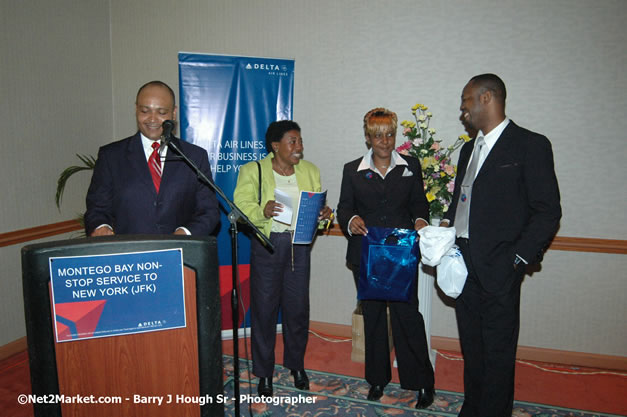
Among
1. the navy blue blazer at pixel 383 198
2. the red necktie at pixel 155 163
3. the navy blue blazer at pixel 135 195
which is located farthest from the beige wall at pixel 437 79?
the red necktie at pixel 155 163

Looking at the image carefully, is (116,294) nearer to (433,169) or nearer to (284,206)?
(284,206)

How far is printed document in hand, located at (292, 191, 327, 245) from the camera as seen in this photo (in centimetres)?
266

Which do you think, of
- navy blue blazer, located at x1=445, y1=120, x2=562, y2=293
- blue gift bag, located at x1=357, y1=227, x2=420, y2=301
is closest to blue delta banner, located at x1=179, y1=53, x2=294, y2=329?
blue gift bag, located at x1=357, y1=227, x2=420, y2=301

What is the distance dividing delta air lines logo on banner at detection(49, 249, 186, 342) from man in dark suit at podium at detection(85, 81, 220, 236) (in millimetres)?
728

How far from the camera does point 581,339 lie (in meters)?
→ 3.67

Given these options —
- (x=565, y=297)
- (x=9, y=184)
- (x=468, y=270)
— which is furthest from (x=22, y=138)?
(x=565, y=297)

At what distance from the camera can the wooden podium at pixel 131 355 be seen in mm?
1391

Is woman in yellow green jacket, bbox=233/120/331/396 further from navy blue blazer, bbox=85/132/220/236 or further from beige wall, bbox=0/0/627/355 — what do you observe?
beige wall, bbox=0/0/627/355

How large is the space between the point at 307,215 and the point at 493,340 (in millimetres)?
1316

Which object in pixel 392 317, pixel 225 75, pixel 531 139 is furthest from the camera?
pixel 225 75

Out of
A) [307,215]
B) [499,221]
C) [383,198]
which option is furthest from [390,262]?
[499,221]

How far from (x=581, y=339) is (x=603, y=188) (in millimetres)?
1328

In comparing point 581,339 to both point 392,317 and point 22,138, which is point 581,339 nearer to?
point 392,317

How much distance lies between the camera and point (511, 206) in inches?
88.7
